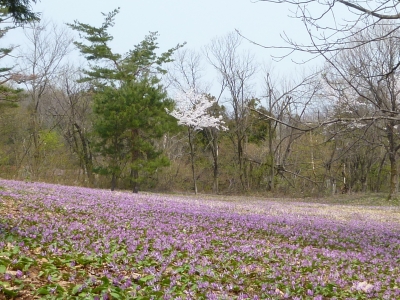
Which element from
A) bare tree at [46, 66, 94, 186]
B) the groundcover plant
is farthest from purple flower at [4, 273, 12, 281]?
bare tree at [46, 66, 94, 186]

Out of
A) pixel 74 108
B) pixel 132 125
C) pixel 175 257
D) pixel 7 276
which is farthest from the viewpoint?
pixel 74 108

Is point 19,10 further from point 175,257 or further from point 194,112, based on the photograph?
point 194,112

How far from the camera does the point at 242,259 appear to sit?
6539mm

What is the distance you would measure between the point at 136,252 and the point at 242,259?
1.80 metres

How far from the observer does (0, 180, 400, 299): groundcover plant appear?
4.52m

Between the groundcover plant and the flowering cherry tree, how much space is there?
90.4 ft

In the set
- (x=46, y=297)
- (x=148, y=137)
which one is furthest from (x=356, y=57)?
(x=46, y=297)

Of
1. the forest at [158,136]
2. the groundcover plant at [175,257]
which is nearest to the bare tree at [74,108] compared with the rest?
the forest at [158,136]

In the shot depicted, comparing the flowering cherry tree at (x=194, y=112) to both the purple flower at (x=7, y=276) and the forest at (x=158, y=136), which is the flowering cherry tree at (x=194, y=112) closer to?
the forest at (x=158, y=136)

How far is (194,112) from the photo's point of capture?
3838cm

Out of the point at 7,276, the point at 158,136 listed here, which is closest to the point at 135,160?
the point at 158,136

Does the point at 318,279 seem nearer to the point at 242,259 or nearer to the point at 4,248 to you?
the point at 242,259

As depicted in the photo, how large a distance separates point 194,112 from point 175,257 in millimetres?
32666

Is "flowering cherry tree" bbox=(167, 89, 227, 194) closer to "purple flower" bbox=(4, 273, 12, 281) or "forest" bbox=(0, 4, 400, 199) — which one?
"forest" bbox=(0, 4, 400, 199)
